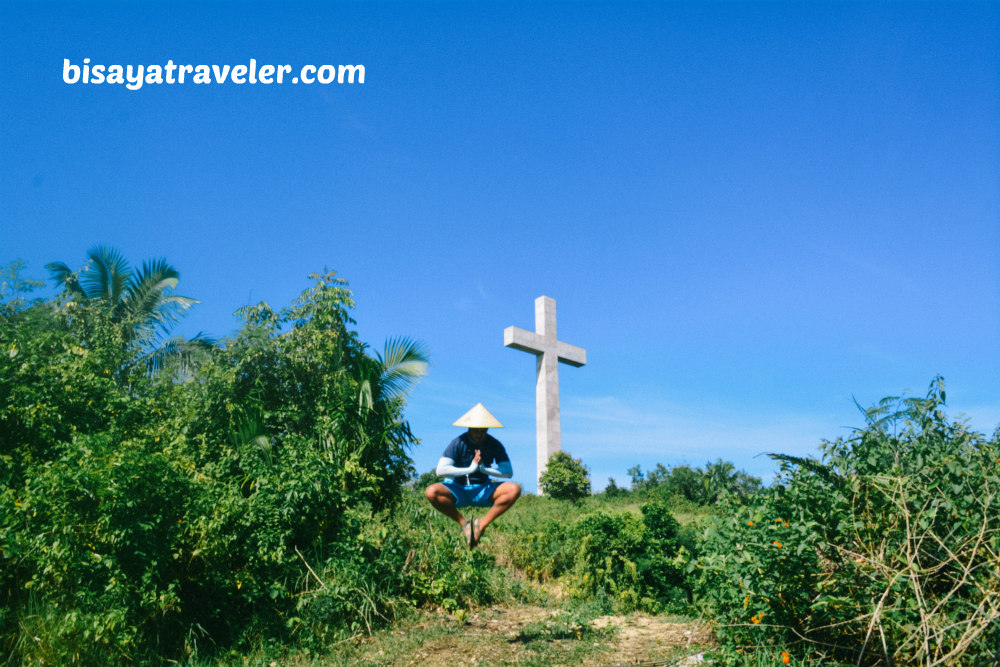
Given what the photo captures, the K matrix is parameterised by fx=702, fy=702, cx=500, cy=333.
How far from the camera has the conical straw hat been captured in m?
7.45

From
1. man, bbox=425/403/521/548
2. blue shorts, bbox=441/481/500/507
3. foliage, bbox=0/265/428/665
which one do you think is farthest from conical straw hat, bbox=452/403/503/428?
foliage, bbox=0/265/428/665

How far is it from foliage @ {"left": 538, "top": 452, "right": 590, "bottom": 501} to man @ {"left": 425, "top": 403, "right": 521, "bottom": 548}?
1059cm

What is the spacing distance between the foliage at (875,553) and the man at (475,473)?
2297mm

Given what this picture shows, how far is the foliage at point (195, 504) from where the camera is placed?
7312mm

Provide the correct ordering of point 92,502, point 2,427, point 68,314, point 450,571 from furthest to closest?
point 68,314 → point 2,427 → point 450,571 → point 92,502

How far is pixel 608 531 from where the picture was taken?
32.9 ft

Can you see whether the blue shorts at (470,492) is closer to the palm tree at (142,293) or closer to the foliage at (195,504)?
the foliage at (195,504)

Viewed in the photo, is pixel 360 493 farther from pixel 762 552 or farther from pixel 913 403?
pixel 913 403

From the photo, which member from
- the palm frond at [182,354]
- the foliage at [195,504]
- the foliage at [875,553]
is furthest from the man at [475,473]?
the palm frond at [182,354]

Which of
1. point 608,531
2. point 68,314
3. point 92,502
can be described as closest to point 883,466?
point 608,531

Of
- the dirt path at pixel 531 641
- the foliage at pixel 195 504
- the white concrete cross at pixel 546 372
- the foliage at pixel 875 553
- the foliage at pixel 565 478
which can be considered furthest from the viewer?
the white concrete cross at pixel 546 372

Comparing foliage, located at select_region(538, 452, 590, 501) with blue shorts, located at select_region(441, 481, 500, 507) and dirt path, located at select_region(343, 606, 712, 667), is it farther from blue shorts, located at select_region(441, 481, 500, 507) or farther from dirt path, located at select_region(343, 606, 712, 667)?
blue shorts, located at select_region(441, 481, 500, 507)

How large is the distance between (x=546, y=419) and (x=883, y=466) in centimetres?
1349

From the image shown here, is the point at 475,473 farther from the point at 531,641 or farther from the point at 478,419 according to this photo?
the point at 531,641
